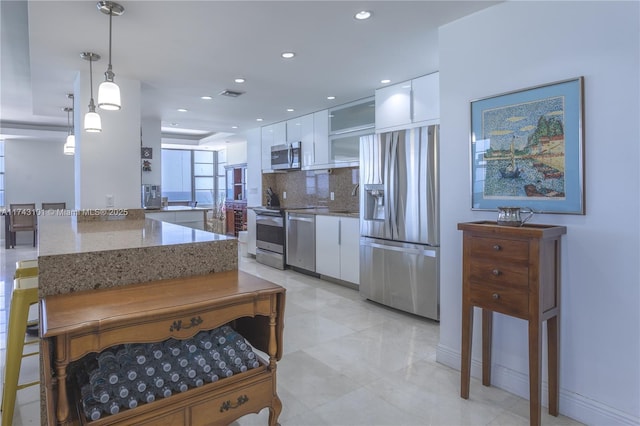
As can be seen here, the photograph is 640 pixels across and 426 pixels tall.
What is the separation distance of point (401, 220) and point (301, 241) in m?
2.07

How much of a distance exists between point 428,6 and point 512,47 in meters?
0.57

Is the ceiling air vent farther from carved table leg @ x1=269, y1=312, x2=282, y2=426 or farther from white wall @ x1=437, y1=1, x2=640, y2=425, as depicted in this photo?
carved table leg @ x1=269, y1=312, x2=282, y2=426

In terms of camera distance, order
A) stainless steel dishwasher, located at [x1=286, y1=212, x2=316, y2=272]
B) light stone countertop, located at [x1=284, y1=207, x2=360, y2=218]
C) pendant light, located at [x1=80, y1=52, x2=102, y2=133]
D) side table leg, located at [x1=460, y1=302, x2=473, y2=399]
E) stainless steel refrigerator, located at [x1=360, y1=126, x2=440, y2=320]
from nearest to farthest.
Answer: side table leg, located at [x1=460, y1=302, x2=473, y2=399], pendant light, located at [x1=80, y1=52, x2=102, y2=133], stainless steel refrigerator, located at [x1=360, y1=126, x2=440, y2=320], light stone countertop, located at [x1=284, y1=207, x2=360, y2=218], stainless steel dishwasher, located at [x1=286, y1=212, x2=316, y2=272]

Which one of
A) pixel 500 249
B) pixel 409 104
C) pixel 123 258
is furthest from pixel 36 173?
pixel 500 249

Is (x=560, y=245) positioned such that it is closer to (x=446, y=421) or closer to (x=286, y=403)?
(x=446, y=421)

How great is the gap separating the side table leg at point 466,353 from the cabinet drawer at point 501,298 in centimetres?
8

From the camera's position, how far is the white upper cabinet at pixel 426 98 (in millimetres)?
3551

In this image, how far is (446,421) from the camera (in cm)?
198

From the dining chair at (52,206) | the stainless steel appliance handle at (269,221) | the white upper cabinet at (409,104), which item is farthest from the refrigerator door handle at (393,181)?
the dining chair at (52,206)

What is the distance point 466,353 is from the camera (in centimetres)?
222

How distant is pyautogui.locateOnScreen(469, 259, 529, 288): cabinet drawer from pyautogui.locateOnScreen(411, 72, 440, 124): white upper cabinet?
6.15 feet

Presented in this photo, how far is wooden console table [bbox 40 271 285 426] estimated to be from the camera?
45.7 inches

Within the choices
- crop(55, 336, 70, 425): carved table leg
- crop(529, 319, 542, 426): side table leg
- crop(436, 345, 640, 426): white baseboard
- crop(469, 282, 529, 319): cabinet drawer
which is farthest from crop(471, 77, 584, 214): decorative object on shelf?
crop(55, 336, 70, 425): carved table leg

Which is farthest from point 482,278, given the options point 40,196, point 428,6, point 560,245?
point 40,196
